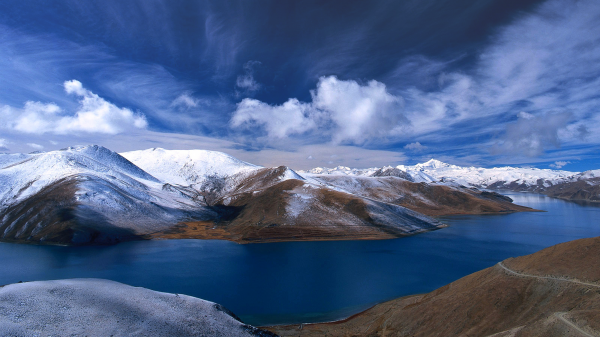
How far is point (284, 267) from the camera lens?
2345 inches

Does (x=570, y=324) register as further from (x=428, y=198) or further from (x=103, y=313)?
(x=428, y=198)

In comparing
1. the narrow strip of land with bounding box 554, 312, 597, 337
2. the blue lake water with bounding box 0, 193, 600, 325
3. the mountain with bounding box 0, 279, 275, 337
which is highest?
the narrow strip of land with bounding box 554, 312, 597, 337

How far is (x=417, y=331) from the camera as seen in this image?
87.6 ft

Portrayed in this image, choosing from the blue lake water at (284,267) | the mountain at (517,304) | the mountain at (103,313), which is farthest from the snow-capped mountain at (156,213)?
the mountain at (103,313)

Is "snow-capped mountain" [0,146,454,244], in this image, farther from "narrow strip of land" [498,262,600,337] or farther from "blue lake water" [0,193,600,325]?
"narrow strip of land" [498,262,600,337]

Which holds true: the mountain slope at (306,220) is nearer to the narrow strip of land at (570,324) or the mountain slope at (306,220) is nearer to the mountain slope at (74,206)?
the mountain slope at (74,206)

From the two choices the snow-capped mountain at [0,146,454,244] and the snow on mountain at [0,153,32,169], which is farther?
the snow on mountain at [0,153,32,169]

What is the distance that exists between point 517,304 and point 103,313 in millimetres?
33965

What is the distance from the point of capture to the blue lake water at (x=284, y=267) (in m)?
41.8

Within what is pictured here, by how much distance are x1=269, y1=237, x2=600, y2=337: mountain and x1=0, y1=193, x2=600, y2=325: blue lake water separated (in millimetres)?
8595

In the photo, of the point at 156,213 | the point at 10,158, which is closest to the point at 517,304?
the point at 156,213

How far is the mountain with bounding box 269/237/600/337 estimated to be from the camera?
19.5 meters

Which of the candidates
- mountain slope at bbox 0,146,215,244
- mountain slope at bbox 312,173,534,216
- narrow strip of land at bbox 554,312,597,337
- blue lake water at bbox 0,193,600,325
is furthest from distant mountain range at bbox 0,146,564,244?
narrow strip of land at bbox 554,312,597,337

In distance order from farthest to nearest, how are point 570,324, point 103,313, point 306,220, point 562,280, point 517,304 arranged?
point 306,220
point 517,304
point 562,280
point 103,313
point 570,324
